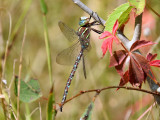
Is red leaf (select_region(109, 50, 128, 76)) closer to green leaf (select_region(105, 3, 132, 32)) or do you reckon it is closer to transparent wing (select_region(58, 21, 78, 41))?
green leaf (select_region(105, 3, 132, 32))

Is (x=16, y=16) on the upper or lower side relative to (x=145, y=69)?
upper

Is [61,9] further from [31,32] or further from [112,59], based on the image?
[112,59]

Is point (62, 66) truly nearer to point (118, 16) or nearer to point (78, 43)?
point (78, 43)

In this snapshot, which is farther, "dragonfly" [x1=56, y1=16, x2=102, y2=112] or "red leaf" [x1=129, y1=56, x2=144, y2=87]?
"dragonfly" [x1=56, y1=16, x2=102, y2=112]

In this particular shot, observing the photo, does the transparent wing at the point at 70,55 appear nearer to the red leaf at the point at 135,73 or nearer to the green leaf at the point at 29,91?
the green leaf at the point at 29,91

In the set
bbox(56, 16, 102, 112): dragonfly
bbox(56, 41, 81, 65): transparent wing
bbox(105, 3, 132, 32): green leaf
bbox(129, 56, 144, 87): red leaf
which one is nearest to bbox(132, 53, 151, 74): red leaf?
bbox(129, 56, 144, 87): red leaf

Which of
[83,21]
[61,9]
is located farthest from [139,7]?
[61,9]
